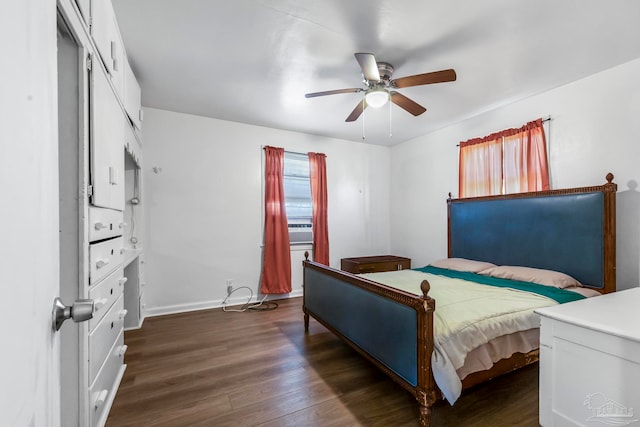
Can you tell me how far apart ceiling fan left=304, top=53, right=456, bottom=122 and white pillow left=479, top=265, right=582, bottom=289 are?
6.36ft

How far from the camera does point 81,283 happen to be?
1209 mm

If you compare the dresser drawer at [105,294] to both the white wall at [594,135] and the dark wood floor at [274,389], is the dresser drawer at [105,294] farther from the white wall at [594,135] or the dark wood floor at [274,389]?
the white wall at [594,135]

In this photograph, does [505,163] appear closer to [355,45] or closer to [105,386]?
[355,45]

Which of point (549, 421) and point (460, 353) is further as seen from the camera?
point (460, 353)

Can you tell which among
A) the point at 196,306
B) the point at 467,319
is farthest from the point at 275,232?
the point at 467,319

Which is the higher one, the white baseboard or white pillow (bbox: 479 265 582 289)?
white pillow (bbox: 479 265 582 289)

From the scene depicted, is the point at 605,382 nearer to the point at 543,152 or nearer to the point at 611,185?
the point at 611,185

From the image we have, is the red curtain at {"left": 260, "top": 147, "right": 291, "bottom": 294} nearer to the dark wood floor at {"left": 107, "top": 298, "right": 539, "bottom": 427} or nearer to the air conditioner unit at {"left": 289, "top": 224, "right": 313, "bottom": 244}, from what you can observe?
the air conditioner unit at {"left": 289, "top": 224, "right": 313, "bottom": 244}

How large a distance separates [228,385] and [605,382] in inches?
85.5

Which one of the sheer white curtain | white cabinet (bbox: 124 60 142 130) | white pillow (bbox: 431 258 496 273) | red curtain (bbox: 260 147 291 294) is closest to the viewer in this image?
white cabinet (bbox: 124 60 142 130)

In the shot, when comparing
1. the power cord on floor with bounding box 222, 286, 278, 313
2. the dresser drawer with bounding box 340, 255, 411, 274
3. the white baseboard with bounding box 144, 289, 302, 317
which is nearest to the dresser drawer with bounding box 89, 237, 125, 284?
the white baseboard with bounding box 144, 289, 302, 317

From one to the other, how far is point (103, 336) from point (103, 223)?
638 mm

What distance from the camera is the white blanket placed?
160 centimetres

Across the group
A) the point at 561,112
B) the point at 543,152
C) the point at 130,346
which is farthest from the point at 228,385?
the point at 561,112
